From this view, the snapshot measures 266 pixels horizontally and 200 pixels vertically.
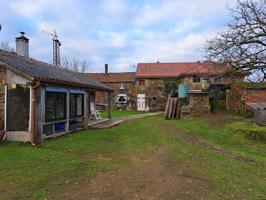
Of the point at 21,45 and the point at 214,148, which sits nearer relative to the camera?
the point at 214,148

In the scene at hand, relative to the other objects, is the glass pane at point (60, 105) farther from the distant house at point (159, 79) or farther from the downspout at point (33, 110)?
the distant house at point (159, 79)

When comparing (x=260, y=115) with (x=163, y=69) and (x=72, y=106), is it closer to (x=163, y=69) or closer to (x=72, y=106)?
(x=72, y=106)

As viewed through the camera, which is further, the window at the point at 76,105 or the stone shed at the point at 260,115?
the window at the point at 76,105

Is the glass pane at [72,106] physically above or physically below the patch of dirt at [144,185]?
above

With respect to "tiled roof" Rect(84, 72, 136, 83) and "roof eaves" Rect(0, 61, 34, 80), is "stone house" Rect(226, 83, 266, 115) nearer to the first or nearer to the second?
"roof eaves" Rect(0, 61, 34, 80)

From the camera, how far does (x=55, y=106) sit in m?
14.0

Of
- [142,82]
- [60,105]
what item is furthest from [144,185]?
[142,82]

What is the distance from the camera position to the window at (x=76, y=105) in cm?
1670

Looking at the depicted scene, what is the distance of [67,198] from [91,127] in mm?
12016

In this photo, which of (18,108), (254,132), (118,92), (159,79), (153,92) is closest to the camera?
(18,108)

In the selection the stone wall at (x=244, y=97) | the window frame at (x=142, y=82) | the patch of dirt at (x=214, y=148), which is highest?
the window frame at (x=142, y=82)

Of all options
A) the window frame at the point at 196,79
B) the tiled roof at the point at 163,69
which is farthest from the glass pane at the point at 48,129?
the window frame at the point at 196,79

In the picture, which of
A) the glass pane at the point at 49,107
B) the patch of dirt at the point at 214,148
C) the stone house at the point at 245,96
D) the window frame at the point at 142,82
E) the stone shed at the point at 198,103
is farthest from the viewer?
the window frame at the point at 142,82

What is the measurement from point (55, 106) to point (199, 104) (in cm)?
1173
